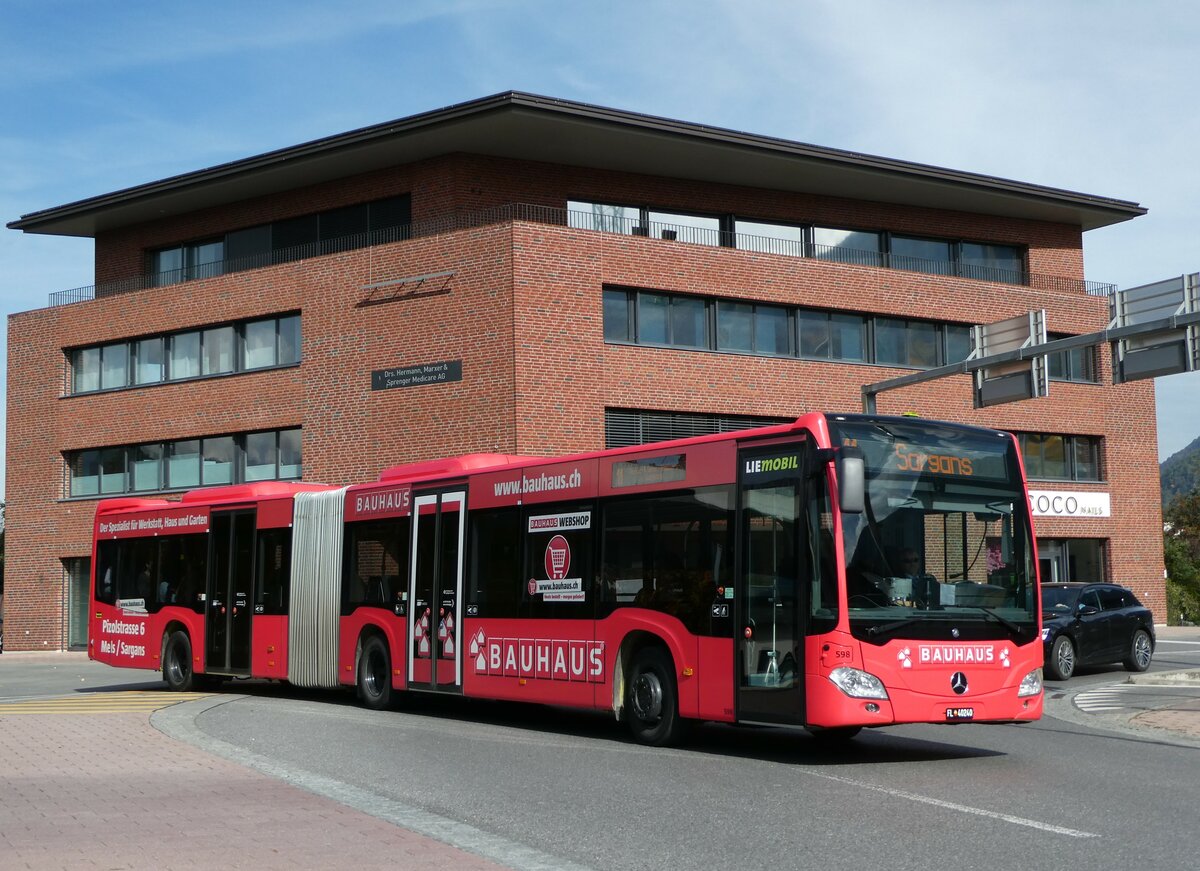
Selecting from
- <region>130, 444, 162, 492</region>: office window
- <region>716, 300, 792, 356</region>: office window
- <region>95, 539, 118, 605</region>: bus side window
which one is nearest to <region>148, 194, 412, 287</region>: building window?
<region>130, 444, 162, 492</region>: office window

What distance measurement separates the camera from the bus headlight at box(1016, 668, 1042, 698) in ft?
39.8

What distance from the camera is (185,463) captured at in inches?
1547

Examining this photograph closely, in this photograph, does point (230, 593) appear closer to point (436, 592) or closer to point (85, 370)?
point (436, 592)

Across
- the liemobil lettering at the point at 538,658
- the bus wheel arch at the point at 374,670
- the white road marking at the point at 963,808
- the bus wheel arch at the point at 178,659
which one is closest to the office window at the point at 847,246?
the bus wheel arch at the point at 178,659

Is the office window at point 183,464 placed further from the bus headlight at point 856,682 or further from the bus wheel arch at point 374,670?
the bus headlight at point 856,682

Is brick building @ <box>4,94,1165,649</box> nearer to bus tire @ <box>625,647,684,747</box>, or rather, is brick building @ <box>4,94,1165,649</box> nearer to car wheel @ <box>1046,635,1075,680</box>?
car wheel @ <box>1046,635,1075,680</box>

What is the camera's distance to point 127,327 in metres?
40.7

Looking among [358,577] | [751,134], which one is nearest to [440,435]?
[751,134]

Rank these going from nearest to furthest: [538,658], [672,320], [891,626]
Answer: [891,626], [538,658], [672,320]

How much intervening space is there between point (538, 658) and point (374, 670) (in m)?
4.22

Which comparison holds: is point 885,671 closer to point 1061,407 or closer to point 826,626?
point 826,626

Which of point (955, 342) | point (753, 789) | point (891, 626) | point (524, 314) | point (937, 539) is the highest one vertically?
point (955, 342)

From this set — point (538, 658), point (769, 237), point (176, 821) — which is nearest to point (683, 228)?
point (769, 237)

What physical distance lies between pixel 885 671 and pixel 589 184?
2711cm
